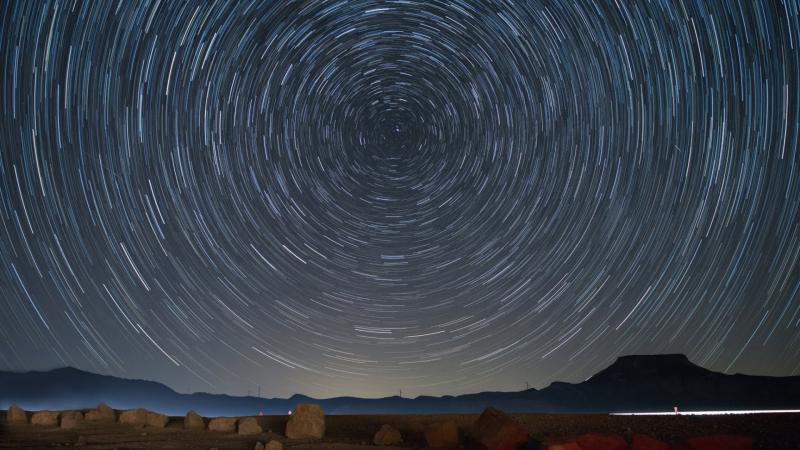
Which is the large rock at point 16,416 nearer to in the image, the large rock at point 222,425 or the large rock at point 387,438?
the large rock at point 222,425

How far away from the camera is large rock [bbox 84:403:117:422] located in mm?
17438

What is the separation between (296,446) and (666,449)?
6937 millimetres

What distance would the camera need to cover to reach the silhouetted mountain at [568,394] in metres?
102

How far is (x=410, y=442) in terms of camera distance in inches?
517

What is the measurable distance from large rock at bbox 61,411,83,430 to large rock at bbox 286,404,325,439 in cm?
622

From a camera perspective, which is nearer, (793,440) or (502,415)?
(793,440)

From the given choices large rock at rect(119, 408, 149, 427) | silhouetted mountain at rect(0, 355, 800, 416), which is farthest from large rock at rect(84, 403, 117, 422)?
silhouetted mountain at rect(0, 355, 800, 416)

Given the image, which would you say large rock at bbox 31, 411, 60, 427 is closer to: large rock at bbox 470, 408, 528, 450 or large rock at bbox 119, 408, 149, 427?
large rock at bbox 119, 408, 149, 427

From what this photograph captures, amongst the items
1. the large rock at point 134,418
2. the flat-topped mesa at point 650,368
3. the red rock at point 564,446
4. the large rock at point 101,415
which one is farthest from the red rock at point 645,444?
the flat-topped mesa at point 650,368

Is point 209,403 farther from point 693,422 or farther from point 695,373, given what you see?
point 693,422

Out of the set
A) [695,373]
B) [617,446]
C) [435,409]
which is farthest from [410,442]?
[435,409]

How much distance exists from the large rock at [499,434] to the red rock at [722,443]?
2.81 m

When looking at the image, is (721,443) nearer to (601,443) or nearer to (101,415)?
(601,443)

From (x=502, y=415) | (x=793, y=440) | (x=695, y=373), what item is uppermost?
(x=695, y=373)
